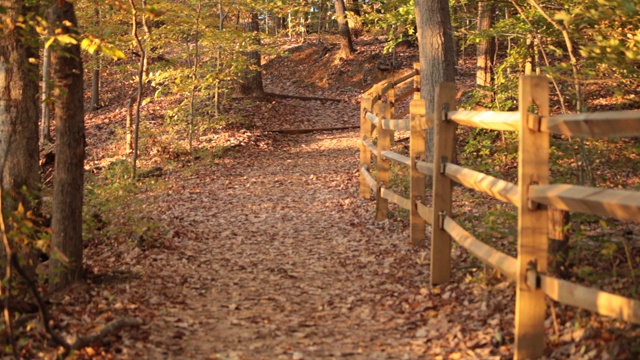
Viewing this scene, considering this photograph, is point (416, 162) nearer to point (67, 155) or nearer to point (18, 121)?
point (67, 155)

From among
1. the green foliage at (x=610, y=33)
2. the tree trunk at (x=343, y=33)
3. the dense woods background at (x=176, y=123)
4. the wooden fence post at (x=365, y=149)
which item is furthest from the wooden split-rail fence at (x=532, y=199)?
the tree trunk at (x=343, y=33)

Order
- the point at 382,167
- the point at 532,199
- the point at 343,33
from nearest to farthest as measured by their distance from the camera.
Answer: the point at 532,199 < the point at 382,167 < the point at 343,33

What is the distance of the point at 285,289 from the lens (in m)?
6.64

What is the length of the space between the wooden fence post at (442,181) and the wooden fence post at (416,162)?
1.16 meters

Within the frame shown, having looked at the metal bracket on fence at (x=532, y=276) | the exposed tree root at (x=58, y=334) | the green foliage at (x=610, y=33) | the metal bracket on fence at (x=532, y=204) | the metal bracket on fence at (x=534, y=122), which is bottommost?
the exposed tree root at (x=58, y=334)

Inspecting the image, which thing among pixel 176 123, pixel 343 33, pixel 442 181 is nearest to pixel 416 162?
pixel 442 181

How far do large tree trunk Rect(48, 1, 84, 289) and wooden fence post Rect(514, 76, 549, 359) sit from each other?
361 cm

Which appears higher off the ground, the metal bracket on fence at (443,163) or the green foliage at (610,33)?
the green foliage at (610,33)

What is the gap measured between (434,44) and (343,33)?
1903 cm

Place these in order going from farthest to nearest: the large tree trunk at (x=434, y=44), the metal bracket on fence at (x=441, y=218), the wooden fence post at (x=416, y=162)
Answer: the large tree trunk at (x=434, y=44) → the wooden fence post at (x=416, y=162) → the metal bracket on fence at (x=441, y=218)

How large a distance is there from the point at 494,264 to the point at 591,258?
4.92ft

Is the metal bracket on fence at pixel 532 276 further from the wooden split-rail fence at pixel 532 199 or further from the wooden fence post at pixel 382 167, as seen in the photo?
the wooden fence post at pixel 382 167

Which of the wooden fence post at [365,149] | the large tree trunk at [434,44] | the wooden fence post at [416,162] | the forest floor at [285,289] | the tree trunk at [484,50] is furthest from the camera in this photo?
the tree trunk at [484,50]

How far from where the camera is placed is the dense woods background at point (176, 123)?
500 centimetres
